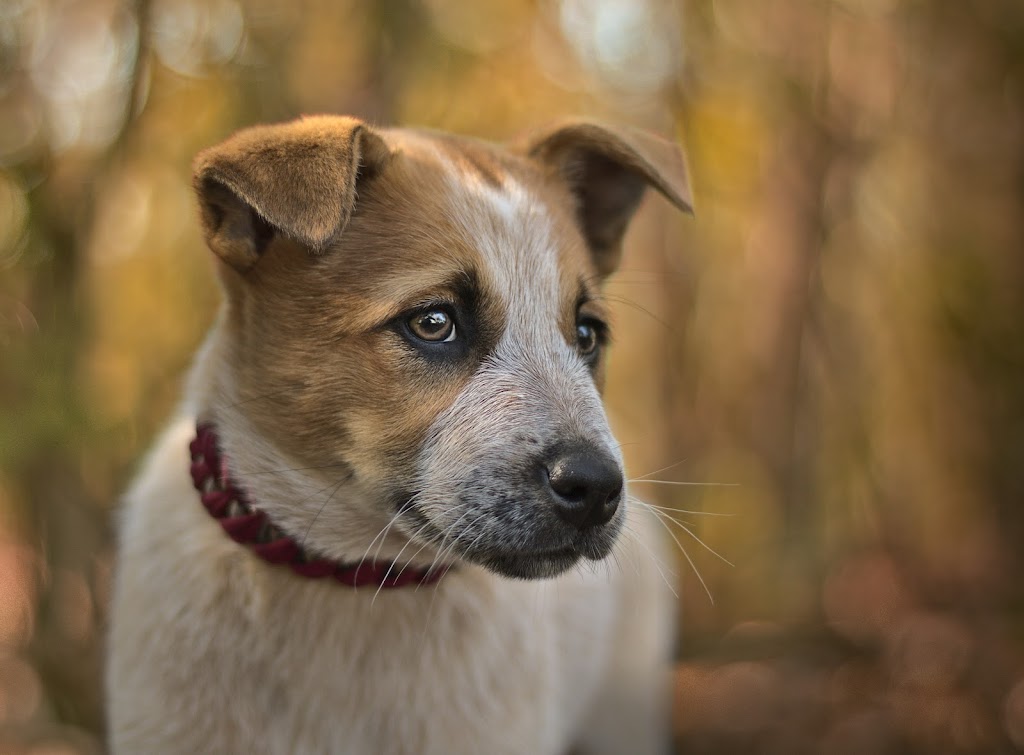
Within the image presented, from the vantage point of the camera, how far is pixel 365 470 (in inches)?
115

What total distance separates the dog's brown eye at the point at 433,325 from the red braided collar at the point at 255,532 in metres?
0.75

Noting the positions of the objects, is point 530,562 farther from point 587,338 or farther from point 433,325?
point 587,338

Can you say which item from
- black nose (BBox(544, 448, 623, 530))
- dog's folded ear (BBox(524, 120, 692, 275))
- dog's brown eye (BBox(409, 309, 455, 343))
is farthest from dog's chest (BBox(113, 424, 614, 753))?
dog's folded ear (BBox(524, 120, 692, 275))

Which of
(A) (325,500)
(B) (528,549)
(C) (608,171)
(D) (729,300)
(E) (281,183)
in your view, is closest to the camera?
(E) (281,183)

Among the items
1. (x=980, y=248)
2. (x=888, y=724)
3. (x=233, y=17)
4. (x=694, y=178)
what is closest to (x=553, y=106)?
(x=694, y=178)

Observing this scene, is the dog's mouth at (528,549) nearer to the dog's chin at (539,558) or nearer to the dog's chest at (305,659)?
the dog's chin at (539,558)

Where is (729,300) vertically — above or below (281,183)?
above

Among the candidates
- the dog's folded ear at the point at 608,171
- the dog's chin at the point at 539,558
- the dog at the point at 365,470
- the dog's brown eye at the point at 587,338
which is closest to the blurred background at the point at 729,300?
the dog's folded ear at the point at 608,171

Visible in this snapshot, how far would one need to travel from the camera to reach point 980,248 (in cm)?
714

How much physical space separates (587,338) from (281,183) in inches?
50.6

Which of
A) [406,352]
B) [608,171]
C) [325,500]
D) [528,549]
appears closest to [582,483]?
[528,549]

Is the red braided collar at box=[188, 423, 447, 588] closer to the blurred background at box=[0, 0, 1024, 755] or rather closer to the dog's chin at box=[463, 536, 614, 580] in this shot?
the dog's chin at box=[463, 536, 614, 580]

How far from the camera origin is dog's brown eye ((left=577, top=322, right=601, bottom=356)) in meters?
3.41

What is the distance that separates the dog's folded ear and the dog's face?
0.12 metres
